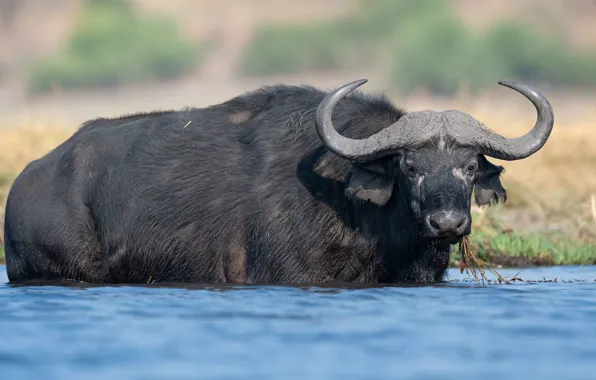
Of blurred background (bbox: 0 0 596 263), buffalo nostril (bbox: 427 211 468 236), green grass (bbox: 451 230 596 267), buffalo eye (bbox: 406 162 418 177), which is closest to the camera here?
buffalo nostril (bbox: 427 211 468 236)

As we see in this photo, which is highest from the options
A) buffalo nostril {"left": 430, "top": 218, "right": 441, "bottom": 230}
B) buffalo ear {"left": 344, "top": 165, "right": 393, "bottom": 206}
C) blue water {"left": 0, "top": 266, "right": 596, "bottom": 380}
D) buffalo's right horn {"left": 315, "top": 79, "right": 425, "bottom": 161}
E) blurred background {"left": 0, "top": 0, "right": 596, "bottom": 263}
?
blurred background {"left": 0, "top": 0, "right": 596, "bottom": 263}

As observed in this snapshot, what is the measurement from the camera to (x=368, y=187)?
907cm

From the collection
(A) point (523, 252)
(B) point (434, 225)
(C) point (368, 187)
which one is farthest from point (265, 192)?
(A) point (523, 252)

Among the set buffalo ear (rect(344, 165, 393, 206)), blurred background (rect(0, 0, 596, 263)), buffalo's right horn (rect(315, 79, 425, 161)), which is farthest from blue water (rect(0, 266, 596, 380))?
blurred background (rect(0, 0, 596, 263))

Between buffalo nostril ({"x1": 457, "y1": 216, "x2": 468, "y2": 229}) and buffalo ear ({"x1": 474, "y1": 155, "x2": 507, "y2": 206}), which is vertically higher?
buffalo ear ({"x1": 474, "y1": 155, "x2": 507, "y2": 206})

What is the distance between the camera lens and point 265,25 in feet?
210

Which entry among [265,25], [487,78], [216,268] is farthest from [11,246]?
[265,25]

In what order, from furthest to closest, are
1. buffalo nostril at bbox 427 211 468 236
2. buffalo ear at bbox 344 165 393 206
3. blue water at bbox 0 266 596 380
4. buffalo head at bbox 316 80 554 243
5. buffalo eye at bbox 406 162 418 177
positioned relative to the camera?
1. buffalo ear at bbox 344 165 393 206
2. buffalo eye at bbox 406 162 418 177
3. buffalo head at bbox 316 80 554 243
4. buffalo nostril at bbox 427 211 468 236
5. blue water at bbox 0 266 596 380

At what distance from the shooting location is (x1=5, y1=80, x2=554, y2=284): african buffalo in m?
8.92

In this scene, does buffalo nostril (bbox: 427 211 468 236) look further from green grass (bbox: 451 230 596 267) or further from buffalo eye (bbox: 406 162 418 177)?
green grass (bbox: 451 230 596 267)

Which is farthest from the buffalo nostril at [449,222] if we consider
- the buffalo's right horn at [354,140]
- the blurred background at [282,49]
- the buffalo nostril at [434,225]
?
the blurred background at [282,49]

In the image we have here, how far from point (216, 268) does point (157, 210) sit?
634 mm

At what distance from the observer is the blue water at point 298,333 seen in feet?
20.5

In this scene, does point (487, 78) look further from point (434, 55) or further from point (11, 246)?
point (11, 246)
